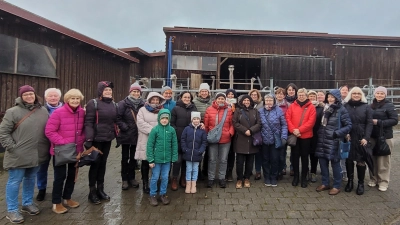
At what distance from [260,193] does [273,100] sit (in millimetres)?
1712

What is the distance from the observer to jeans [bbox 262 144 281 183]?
488 centimetres

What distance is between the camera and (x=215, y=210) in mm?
3840

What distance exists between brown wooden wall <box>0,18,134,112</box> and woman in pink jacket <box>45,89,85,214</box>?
4882 millimetres

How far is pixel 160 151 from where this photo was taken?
411cm

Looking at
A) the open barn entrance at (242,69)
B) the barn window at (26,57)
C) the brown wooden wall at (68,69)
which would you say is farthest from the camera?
the open barn entrance at (242,69)

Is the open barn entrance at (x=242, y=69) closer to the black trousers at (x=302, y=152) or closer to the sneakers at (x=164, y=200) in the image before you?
the black trousers at (x=302, y=152)

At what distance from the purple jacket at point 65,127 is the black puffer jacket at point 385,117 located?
192 inches

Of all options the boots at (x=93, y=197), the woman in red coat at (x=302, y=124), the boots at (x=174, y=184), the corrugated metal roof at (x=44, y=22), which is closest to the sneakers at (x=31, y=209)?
the boots at (x=93, y=197)

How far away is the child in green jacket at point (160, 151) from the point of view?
408 cm

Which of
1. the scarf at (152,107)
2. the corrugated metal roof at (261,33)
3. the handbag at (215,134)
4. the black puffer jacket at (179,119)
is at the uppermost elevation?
the corrugated metal roof at (261,33)

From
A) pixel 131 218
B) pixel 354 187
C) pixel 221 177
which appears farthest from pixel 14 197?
pixel 354 187

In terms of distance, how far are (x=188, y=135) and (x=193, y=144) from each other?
179mm

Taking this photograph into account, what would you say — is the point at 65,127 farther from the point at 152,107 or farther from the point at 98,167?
the point at 152,107

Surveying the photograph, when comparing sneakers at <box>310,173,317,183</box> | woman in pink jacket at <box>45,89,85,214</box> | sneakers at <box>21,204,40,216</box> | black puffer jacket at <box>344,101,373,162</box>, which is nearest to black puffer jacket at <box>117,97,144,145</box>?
woman in pink jacket at <box>45,89,85,214</box>
